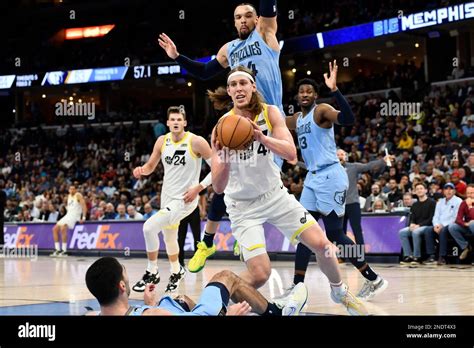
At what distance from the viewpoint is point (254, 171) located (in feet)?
18.8

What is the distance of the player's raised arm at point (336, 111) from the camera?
6.82 metres

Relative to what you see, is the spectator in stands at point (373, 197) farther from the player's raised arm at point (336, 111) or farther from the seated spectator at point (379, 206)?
the player's raised arm at point (336, 111)

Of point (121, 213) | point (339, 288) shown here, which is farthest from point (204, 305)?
point (121, 213)

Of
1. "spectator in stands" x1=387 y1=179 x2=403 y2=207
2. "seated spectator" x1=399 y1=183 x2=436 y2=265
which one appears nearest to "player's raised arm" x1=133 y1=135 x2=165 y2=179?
"seated spectator" x1=399 y1=183 x2=436 y2=265

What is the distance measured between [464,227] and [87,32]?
97.1ft

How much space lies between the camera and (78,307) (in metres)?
6.98

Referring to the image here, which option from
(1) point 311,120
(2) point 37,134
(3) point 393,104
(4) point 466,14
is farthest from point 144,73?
(1) point 311,120

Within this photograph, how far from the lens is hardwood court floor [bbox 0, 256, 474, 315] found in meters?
6.74

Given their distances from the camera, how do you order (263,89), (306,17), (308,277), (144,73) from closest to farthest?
(263,89) < (308,277) < (306,17) < (144,73)

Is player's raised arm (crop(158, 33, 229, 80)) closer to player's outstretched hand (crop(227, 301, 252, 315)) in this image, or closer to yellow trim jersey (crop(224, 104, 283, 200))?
yellow trim jersey (crop(224, 104, 283, 200))

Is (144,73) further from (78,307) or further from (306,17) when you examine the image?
(78,307)

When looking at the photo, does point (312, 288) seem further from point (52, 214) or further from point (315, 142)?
point (52, 214)

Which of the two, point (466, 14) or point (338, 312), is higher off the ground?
point (466, 14)
